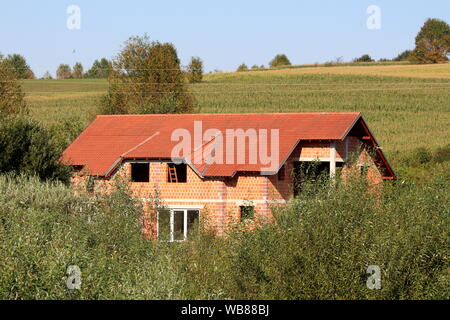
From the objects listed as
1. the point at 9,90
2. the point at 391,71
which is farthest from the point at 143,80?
the point at 391,71

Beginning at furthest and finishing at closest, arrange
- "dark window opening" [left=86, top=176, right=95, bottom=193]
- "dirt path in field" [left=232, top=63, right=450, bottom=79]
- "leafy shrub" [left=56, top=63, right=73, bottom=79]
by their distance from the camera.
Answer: "leafy shrub" [left=56, top=63, right=73, bottom=79] → "dirt path in field" [left=232, top=63, right=450, bottom=79] → "dark window opening" [left=86, top=176, right=95, bottom=193]

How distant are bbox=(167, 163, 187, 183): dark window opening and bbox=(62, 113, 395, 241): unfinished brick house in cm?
4

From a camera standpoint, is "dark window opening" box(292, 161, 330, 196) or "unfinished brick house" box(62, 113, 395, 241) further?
"unfinished brick house" box(62, 113, 395, 241)

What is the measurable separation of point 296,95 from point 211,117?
173 feet

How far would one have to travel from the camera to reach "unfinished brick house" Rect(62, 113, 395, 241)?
135ft

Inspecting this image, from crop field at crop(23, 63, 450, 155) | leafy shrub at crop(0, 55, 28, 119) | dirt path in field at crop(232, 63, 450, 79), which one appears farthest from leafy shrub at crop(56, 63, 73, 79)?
leafy shrub at crop(0, 55, 28, 119)

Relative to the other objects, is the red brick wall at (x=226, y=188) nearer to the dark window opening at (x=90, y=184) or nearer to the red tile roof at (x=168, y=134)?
the red tile roof at (x=168, y=134)

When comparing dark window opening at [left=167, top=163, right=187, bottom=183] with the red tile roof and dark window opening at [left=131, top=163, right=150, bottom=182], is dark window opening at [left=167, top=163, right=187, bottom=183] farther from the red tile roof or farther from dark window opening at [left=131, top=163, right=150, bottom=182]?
dark window opening at [left=131, top=163, right=150, bottom=182]

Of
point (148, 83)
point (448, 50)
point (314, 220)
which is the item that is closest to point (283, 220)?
point (314, 220)

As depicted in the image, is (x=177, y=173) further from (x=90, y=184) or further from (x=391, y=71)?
(x=391, y=71)

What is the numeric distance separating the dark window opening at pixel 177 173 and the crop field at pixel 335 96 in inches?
1198

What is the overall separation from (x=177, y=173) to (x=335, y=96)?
55.0m

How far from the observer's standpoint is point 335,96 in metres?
96.2
